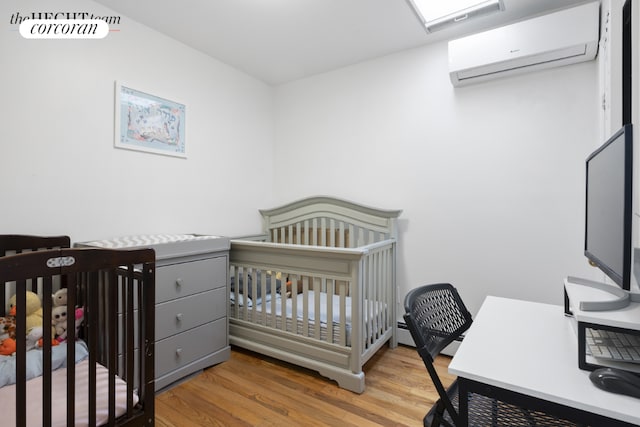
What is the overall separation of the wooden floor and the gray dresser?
123 millimetres

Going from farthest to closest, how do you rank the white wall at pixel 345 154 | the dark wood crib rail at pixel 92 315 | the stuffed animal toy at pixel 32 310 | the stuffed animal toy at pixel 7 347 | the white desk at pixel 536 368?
the white wall at pixel 345 154 → the stuffed animal toy at pixel 32 310 → the stuffed animal toy at pixel 7 347 → the dark wood crib rail at pixel 92 315 → the white desk at pixel 536 368

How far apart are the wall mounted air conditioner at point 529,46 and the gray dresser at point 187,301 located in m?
2.05

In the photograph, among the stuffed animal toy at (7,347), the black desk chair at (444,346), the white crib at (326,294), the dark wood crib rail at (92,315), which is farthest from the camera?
the white crib at (326,294)

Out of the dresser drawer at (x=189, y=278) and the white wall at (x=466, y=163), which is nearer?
the dresser drawer at (x=189, y=278)

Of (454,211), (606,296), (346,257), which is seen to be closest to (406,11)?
(454,211)

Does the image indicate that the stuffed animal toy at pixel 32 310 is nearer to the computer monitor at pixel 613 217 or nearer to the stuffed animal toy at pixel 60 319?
the stuffed animal toy at pixel 60 319

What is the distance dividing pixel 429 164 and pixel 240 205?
1673 millimetres

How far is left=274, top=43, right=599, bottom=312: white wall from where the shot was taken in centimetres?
196

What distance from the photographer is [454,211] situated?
2.29m

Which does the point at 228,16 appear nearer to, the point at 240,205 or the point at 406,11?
the point at 406,11

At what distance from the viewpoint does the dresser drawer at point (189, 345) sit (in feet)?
5.91

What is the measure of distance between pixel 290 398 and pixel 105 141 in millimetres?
Answer: 1907

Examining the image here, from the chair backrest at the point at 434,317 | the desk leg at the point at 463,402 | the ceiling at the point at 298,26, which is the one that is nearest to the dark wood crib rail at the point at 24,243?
the ceiling at the point at 298,26

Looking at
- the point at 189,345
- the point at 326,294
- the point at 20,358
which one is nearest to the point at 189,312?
the point at 189,345
